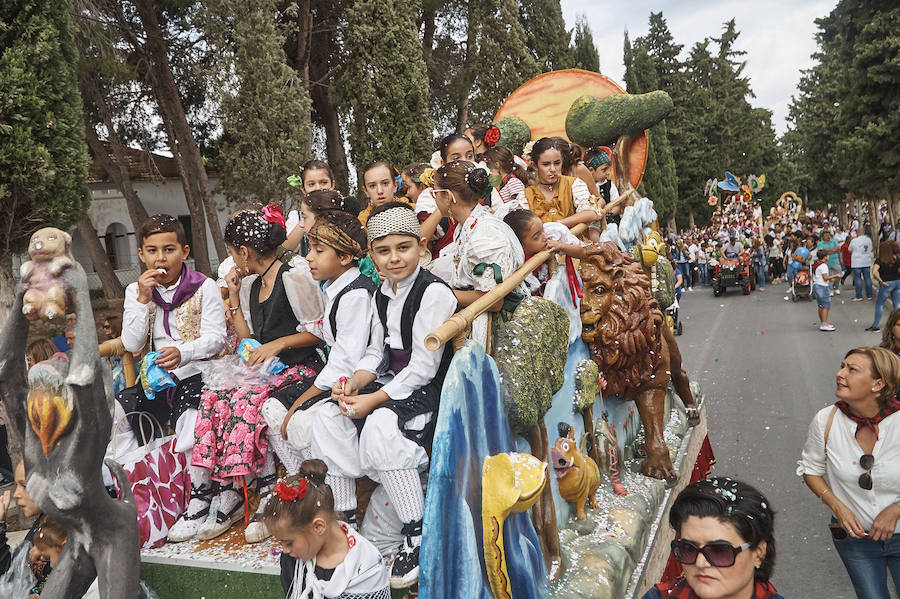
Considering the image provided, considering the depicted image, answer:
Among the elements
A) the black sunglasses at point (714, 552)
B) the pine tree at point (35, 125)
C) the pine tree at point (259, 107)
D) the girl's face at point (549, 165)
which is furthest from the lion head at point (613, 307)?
the pine tree at point (259, 107)

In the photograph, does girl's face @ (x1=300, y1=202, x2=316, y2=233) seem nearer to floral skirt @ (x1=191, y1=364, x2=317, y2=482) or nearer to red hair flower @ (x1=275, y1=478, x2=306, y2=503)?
floral skirt @ (x1=191, y1=364, x2=317, y2=482)

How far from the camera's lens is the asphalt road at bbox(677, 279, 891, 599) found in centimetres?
545

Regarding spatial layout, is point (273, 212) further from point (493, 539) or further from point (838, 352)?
point (838, 352)

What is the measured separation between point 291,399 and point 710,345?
472 inches

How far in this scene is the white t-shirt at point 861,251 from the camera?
16.3 m

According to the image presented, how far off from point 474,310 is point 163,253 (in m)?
1.83

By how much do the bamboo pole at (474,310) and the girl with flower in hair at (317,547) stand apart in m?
0.69

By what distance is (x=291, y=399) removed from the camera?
3.42 metres

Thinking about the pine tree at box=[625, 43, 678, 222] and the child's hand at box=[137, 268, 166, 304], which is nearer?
the child's hand at box=[137, 268, 166, 304]

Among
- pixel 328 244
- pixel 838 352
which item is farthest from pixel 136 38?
pixel 838 352

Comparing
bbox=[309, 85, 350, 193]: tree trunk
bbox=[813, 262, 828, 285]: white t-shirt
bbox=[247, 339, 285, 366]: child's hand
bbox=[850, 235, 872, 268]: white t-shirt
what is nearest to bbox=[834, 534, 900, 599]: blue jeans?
bbox=[247, 339, 285, 366]: child's hand

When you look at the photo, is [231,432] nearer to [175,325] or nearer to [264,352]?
[264,352]

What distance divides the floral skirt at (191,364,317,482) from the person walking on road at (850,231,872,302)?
55.5 ft

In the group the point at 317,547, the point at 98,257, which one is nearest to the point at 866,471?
the point at 317,547
